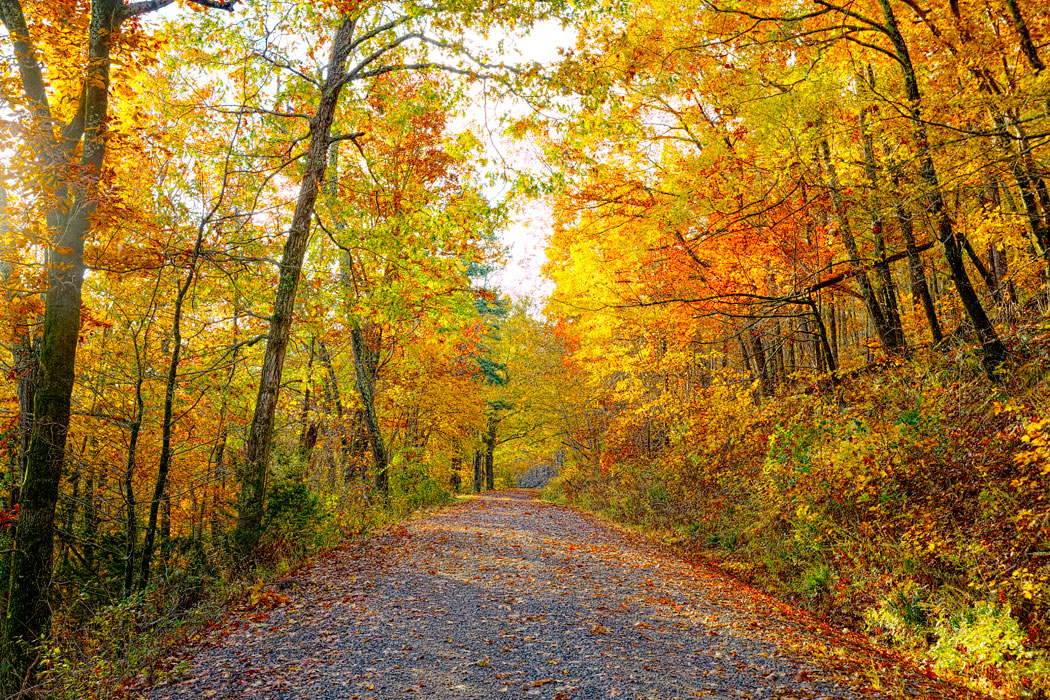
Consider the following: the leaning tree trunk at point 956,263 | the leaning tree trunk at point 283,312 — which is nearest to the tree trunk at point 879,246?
the leaning tree trunk at point 956,263

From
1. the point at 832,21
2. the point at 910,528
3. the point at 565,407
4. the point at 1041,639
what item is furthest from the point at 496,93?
the point at 565,407

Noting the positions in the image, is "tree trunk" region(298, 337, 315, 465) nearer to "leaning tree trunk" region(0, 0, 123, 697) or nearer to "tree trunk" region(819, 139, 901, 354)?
"leaning tree trunk" region(0, 0, 123, 697)

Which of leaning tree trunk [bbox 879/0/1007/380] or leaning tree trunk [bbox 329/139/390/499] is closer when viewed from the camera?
leaning tree trunk [bbox 879/0/1007/380]

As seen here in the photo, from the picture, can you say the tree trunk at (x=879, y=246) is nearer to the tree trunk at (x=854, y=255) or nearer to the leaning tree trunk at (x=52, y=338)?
the tree trunk at (x=854, y=255)

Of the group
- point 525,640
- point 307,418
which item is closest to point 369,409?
point 307,418

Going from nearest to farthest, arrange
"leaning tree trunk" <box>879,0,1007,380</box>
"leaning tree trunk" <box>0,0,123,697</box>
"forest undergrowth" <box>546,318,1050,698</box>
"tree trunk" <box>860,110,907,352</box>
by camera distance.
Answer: "forest undergrowth" <box>546,318,1050,698</box>
"leaning tree trunk" <box>0,0,123,697</box>
"tree trunk" <box>860,110,907,352</box>
"leaning tree trunk" <box>879,0,1007,380</box>

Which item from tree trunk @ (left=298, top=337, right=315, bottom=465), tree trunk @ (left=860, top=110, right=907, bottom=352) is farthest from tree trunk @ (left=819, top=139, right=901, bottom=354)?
tree trunk @ (left=298, top=337, right=315, bottom=465)

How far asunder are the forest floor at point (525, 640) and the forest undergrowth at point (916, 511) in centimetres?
44

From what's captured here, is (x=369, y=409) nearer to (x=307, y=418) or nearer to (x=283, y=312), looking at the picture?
(x=307, y=418)

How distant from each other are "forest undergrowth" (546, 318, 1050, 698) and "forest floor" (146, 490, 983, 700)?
0.44m

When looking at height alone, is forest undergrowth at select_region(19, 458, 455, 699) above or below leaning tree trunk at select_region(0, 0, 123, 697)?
below

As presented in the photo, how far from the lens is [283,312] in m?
8.56

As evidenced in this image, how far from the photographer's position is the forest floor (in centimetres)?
424

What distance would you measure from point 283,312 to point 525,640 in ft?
19.9
